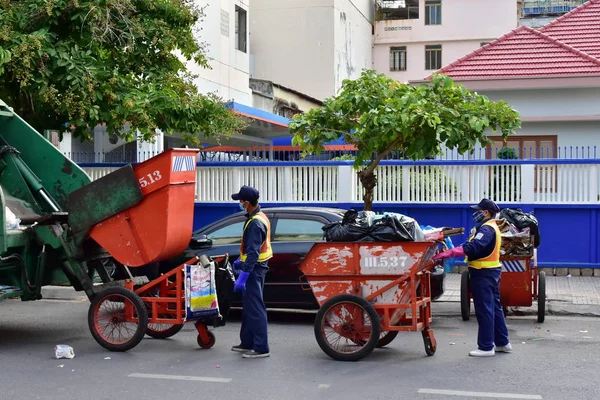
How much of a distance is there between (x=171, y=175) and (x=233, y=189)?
296 inches

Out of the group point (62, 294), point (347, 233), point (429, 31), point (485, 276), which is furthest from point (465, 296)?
point (429, 31)

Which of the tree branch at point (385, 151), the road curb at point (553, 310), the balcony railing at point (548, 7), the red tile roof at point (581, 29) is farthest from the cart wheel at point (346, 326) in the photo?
the balcony railing at point (548, 7)

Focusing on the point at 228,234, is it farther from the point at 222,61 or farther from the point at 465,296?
the point at 222,61

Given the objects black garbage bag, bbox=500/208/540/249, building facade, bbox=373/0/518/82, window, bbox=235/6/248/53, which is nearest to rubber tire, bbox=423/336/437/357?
black garbage bag, bbox=500/208/540/249

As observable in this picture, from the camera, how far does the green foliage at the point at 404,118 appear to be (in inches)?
487

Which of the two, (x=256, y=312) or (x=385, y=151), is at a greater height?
(x=385, y=151)

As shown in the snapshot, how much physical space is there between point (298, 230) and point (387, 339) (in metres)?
2.30

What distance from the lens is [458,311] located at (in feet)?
40.7

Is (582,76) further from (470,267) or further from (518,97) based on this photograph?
(470,267)

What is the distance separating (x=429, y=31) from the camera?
49.4 meters

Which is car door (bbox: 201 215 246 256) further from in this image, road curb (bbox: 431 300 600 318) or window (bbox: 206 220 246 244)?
road curb (bbox: 431 300 600 318)

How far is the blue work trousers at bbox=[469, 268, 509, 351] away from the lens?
29.3 ft

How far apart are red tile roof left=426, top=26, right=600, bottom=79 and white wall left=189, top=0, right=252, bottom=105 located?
8.78m

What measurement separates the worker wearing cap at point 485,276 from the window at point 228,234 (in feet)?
11.3
